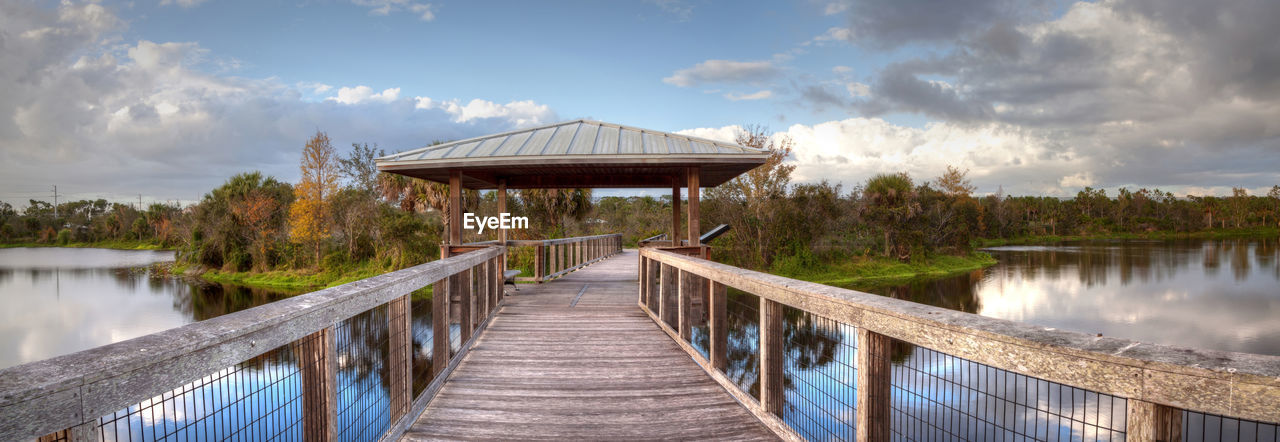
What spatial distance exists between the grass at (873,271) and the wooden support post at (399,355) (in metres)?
17.6

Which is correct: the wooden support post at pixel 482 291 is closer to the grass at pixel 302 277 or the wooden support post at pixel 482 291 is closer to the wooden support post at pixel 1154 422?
the wooden support post at pixel 1154 422

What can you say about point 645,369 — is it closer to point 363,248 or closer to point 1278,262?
point 363,248

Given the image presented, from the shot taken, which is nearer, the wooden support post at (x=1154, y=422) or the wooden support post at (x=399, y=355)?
the wooden support post at (x=1154, y=422)

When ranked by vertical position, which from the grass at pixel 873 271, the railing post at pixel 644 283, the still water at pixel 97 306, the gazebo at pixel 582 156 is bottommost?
the still water at pixel 97 306

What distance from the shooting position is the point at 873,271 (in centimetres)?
2192

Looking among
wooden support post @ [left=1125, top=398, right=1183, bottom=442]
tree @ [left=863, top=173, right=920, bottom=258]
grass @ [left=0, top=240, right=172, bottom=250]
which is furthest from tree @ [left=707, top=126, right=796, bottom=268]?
grass @ [left=0, top=240, right=172, bottom=250]

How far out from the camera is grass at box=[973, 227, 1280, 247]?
4784 cm

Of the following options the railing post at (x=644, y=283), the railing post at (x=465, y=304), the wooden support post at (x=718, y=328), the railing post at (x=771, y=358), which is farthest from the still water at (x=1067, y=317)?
the railing post at (x=771, y=358)

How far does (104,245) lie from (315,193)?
5472 centimetres

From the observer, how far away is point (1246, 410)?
116cm

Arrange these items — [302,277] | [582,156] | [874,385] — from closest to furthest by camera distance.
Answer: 1. [874,385]
2. [582,156]
3. [302,277]

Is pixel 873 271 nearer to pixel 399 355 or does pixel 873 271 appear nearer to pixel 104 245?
pixel 399 355

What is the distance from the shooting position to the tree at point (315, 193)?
23.7 meters

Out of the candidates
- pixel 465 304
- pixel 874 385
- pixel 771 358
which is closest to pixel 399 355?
pixel 465 304
